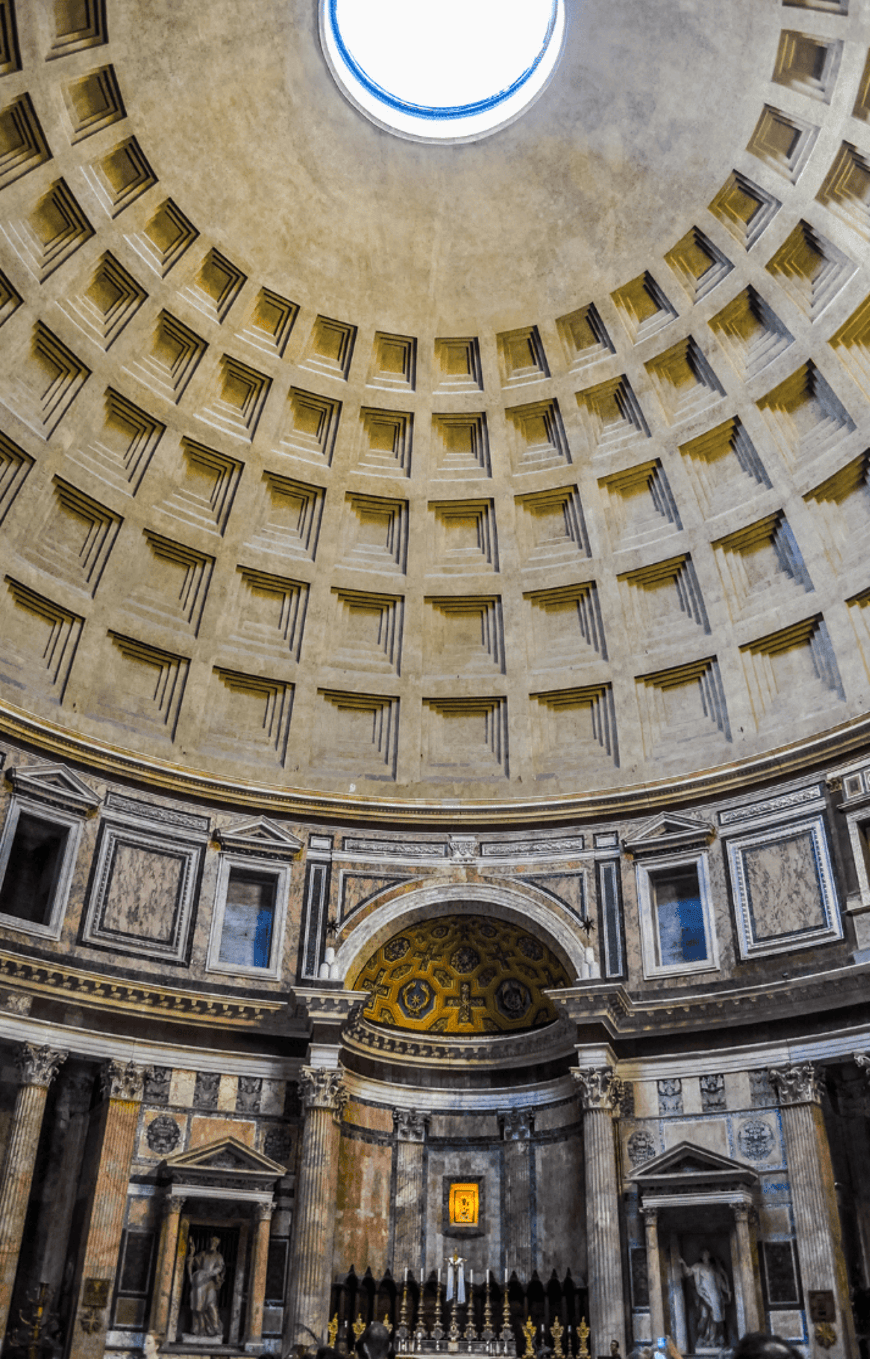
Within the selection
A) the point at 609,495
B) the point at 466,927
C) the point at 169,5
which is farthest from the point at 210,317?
the point at 466,927

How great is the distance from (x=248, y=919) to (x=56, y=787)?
18.6 feet

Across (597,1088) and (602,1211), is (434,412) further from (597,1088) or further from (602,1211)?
(602,1211)

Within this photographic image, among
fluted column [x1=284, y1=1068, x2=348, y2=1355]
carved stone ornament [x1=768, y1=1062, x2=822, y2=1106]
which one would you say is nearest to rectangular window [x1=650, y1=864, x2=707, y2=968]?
carved stone ornament [x1=768, y1=1062, x2=822, y2=1106]

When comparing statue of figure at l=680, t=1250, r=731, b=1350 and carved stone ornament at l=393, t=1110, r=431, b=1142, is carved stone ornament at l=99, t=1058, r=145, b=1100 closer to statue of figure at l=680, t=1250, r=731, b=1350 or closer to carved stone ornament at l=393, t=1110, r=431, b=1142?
carved stone ornament at l=393, t=1110, r=431, b=1142

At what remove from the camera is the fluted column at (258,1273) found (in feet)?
72.8

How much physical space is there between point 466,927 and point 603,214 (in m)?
18.5

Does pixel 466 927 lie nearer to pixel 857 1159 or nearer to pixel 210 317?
pixel 857 1159

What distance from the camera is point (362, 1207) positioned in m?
25.0

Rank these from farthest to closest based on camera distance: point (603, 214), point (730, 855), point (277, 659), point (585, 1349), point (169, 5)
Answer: point (277, 659), point (603, 214), point (730, 855), point (169, 5), point (585, 1349)

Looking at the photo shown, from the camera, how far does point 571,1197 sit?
24703 mm

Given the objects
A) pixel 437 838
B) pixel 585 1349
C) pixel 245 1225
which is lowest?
pixel 585 1349

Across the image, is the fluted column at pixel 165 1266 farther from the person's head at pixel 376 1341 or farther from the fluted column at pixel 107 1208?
the person's head at pixel 376 1341

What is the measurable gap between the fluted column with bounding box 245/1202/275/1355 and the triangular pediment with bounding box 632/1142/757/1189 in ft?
25.7

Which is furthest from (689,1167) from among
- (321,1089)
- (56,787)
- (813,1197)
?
(56,787)
